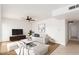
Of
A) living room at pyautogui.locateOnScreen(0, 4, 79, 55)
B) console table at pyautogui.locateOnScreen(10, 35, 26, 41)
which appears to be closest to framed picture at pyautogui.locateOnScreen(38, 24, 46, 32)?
living room at pyautogui.locateOnScreen(0, 4, 79, 55)

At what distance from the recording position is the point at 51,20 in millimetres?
1521

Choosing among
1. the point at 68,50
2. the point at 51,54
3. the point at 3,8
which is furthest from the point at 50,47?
the point at 3,8

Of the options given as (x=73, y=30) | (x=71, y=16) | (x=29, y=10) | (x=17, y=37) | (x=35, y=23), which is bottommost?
(x=17, y=37)

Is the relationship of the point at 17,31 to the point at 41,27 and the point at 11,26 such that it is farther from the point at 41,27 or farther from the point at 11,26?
the point at 41,27

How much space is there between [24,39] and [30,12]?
0.46 metres

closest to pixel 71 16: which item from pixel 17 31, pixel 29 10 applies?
pixel 29 10

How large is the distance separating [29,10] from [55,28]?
0.53 meters

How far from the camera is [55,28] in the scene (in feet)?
5.02

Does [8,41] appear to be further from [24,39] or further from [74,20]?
[74,20]

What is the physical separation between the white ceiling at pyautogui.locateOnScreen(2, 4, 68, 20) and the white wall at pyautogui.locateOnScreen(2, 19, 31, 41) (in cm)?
7

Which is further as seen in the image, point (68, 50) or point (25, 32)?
point (68, 50)

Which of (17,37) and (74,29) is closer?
(17,37)

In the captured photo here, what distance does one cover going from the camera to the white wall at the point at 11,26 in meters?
1.41

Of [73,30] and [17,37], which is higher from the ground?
A: [73,30]
